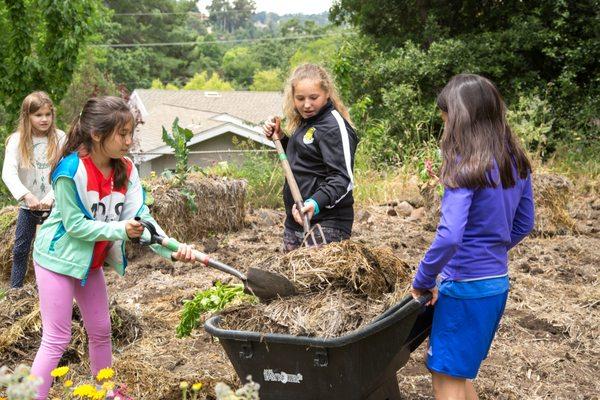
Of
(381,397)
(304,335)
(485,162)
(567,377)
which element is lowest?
(567,377)

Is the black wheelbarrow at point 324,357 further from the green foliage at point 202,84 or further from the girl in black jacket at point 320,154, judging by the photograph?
the green foliage at point 202,84

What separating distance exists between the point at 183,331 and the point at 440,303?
4.82 feet

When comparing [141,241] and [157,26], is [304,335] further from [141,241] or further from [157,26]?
[157,26]

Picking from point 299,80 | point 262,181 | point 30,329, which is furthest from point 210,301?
point 262,181

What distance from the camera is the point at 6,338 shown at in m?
4.33

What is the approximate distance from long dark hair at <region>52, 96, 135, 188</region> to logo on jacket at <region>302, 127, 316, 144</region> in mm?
924

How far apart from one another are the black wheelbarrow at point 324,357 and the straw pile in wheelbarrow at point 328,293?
81 mm

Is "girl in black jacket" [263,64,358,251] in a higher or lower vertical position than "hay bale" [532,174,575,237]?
higher

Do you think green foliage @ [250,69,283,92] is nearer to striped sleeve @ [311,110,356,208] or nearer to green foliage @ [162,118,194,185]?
green foliage @ [162,118,194,185]

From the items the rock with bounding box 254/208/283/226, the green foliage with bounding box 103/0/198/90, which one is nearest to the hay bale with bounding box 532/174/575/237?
the rock with bounding box 254/208/283/226

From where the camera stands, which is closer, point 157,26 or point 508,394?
point 508,394

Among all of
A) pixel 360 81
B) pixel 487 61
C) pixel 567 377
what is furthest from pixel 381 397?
pixel 360 81

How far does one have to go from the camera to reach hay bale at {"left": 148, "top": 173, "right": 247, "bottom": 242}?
783cm

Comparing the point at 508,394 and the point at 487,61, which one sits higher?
Result: the point at 487,61
